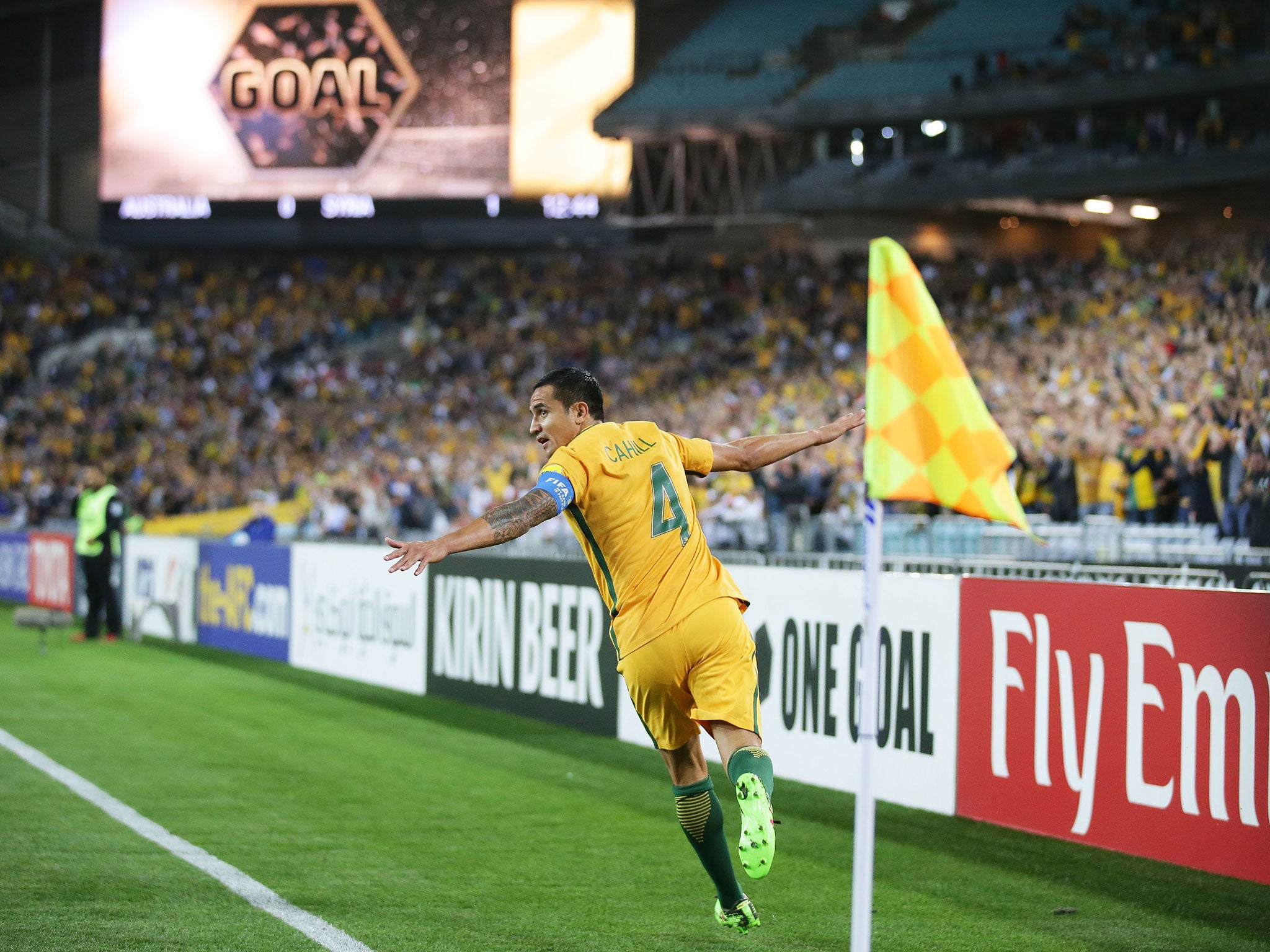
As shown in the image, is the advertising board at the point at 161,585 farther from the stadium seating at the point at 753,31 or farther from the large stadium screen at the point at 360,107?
the stadium seating at the point at 753,31

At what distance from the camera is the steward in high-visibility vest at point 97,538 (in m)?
18.2

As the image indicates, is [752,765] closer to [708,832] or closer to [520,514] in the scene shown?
[708,832]

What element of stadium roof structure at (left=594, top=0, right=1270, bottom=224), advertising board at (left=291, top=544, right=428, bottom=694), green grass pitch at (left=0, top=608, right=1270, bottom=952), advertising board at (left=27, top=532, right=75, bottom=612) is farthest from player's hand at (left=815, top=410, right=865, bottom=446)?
stadium roof structure at (left=594, top=0, right=1270, bottom=224)

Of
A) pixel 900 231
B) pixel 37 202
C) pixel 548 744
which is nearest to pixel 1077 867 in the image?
pixel 548 744

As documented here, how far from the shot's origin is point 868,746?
4.16 m

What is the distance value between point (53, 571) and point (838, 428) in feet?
67.0

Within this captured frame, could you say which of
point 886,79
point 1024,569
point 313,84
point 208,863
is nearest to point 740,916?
point 208,863

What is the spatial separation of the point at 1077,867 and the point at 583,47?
24.7m

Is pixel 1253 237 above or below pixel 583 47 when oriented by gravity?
below

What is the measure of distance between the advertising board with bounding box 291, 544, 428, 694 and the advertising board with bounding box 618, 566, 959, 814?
14.7 ft

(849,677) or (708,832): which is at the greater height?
(849,677)

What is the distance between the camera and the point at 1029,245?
30828 mm

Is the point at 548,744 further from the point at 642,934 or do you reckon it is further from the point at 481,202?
the point at 481,202

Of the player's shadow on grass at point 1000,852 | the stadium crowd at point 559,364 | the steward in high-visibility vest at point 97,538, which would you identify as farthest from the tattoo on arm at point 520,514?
the steward in high-visibility vest at point 97,538
